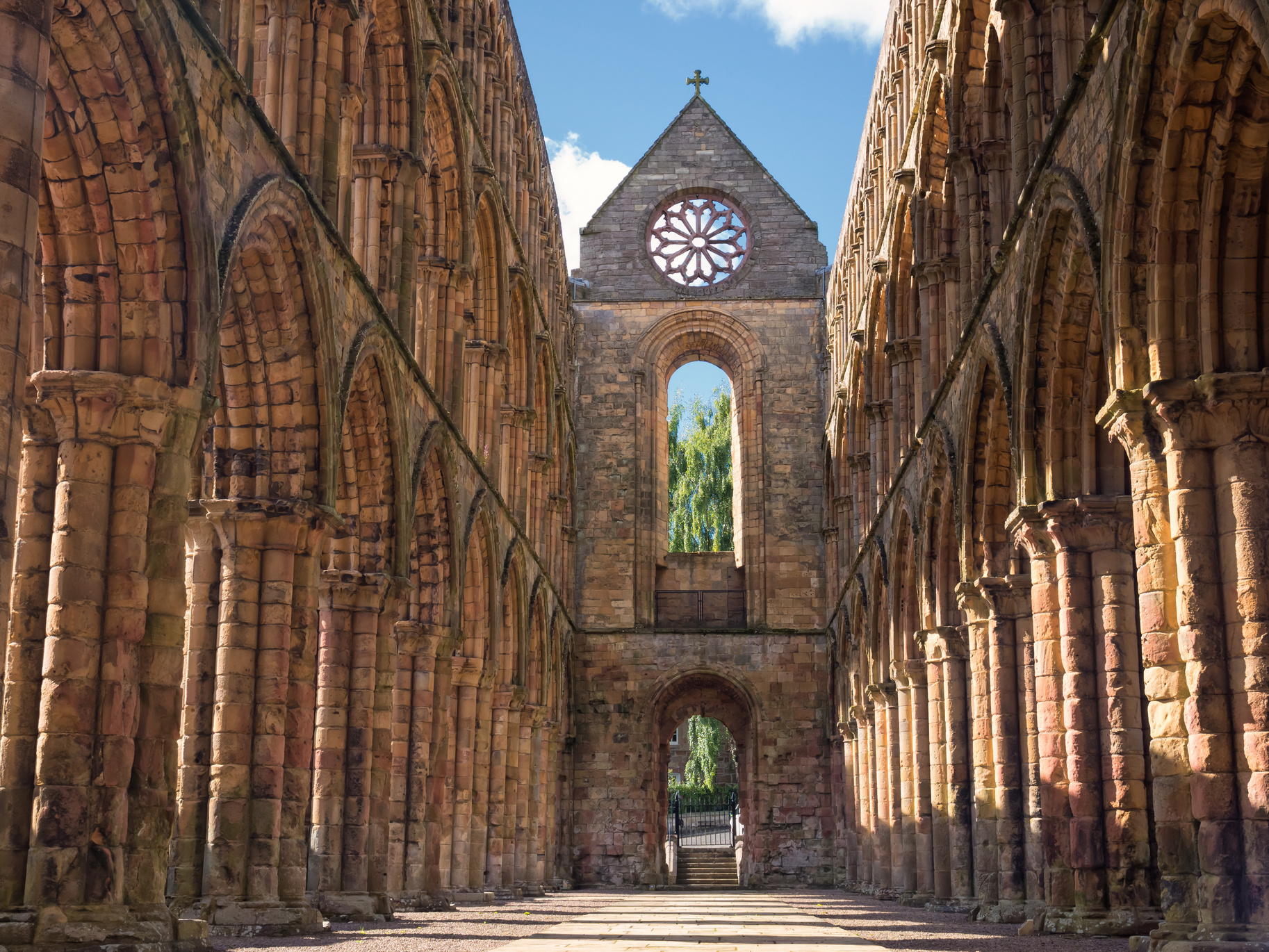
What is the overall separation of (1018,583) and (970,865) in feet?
14.5

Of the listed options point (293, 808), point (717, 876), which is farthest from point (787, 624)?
point (293, 808)

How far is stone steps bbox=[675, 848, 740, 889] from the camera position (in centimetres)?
3534

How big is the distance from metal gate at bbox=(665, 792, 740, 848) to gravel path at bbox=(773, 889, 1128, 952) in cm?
2066

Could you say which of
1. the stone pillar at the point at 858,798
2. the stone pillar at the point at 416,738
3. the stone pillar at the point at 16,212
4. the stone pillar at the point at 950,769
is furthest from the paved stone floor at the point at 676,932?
the stone pillar at the point at 858,798

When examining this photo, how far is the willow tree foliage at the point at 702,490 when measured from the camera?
46062 mm

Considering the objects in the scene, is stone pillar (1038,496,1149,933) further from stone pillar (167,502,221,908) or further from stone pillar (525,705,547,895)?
Answer: stone pillar (525,705,547,895)

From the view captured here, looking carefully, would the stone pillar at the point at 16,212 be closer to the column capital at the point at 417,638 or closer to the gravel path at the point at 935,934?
the gravel path at the point at 935,934

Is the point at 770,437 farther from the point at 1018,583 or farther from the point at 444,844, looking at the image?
the point at 1018,583

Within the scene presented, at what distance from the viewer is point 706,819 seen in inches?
1727

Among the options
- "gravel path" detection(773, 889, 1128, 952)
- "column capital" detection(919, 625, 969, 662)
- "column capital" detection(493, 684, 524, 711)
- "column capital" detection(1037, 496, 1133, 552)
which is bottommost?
"gravel path" detection(773, 889, 1128, 952)

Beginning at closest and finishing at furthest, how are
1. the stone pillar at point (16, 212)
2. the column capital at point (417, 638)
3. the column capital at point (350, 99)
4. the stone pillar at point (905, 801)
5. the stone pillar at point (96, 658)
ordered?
the stone pillar at point (16, 212)
the stone pillar at point (96, 658)
the column capital at point (350, 99)
the column capital at point (417, 638)
the stone pillar at point (905, 801)

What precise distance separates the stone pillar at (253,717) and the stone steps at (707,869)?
24.0 m

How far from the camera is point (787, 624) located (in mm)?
33406

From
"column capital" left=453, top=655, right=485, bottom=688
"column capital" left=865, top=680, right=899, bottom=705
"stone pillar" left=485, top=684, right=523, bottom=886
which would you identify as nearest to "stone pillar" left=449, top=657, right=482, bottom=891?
"column capital" left=453, top=655, right=485, bottom=688
